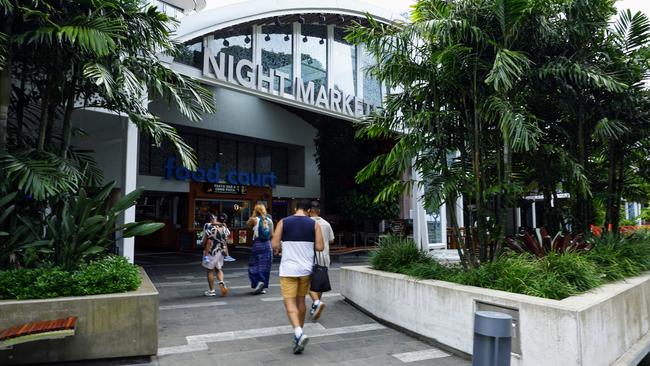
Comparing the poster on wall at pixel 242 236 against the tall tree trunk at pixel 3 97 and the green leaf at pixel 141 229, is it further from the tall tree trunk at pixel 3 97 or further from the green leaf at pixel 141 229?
the tall tree trunk at pixel 3 97

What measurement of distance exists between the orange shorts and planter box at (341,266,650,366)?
149 cm

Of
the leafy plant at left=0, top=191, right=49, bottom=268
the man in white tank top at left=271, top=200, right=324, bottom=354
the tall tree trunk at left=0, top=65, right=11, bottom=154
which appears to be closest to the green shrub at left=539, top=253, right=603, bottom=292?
the man in white tank top at left=271, top=200, right=324, bottom=354

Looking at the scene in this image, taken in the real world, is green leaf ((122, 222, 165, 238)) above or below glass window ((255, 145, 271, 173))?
below

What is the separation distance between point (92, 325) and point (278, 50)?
10588 millimetres

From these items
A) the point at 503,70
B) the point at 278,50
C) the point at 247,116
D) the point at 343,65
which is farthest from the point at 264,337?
the point at 247,116

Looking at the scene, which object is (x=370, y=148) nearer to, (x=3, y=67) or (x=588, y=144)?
(x=588, y=144)

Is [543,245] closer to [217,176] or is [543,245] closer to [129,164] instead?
[129,164]

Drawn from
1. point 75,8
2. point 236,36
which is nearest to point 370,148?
point 236,36

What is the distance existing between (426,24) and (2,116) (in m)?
5.47

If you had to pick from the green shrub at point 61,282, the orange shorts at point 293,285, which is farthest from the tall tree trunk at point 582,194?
the green shrub at point 61,282

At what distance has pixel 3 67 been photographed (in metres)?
5.15

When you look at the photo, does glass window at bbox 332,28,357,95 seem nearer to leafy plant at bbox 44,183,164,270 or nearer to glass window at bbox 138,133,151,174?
glass window at bbox 138,133,151,174

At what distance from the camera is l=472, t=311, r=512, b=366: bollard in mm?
2738

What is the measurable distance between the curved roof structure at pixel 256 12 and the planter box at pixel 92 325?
7.39 m
